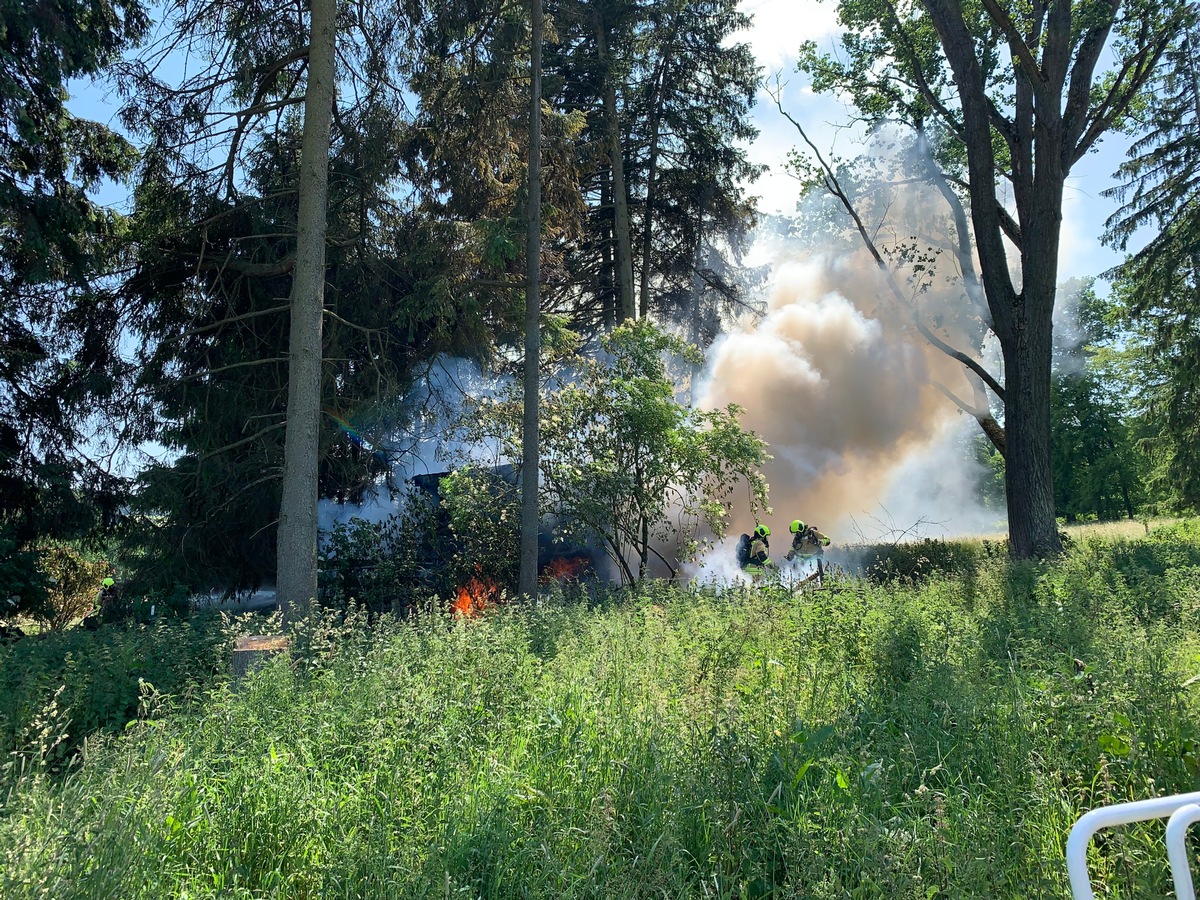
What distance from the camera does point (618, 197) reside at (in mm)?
22641

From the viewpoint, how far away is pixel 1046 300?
42.2 ft

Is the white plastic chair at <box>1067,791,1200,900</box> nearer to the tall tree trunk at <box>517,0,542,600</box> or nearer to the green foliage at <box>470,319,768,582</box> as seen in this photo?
the tall tree trunk at <box>517,0,542,600</box>

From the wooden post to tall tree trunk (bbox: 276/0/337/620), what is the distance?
3.17m

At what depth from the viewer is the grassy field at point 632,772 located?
10.6 feet

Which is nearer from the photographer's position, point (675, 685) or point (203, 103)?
point (675, 685)

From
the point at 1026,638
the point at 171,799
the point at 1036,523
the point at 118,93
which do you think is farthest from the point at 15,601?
the point at 1036,523

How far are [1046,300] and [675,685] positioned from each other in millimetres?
10490

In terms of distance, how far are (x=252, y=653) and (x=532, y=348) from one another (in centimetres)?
812

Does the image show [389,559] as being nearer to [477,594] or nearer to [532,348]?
[477,594]

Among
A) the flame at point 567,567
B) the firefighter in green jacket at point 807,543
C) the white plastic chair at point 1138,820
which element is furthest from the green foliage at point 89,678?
the firefighter in green jacket at point 807,543

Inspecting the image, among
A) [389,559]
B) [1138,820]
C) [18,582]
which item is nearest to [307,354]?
[18,582]

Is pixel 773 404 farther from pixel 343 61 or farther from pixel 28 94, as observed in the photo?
pixel 28 94

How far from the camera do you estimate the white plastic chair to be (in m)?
1.82

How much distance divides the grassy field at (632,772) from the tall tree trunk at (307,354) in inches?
138
